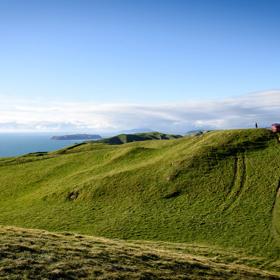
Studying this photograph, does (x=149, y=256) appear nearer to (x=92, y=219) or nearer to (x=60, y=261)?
(x=60, y=261)

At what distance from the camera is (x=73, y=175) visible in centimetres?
8200

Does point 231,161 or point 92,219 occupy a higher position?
point 231,161

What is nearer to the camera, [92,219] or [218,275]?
[218,275]

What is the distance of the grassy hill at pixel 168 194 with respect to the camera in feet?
165

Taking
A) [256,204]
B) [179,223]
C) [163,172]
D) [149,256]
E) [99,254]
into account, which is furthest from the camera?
[163,172]

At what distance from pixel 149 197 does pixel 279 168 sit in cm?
2536

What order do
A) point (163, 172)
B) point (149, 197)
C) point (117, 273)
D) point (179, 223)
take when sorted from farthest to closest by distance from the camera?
1. point (163, 172)
2. point (149, 197)
3. point (179, 223)
4. point (117, 273)

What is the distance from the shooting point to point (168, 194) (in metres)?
63.8

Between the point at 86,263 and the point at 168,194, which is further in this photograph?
the point at 168,194

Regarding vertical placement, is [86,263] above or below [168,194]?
above

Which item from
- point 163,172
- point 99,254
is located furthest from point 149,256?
point 163,172

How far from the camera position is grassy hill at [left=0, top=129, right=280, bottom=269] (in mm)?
50438

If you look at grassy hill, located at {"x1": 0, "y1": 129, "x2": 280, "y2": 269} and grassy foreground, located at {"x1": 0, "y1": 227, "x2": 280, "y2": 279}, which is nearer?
grassy foreground, located at {"x1": 0, "y1": 227, "x2": 280, "y2": 279}

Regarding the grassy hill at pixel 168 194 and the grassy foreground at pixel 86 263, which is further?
the grassy hill at pixel 168 194
